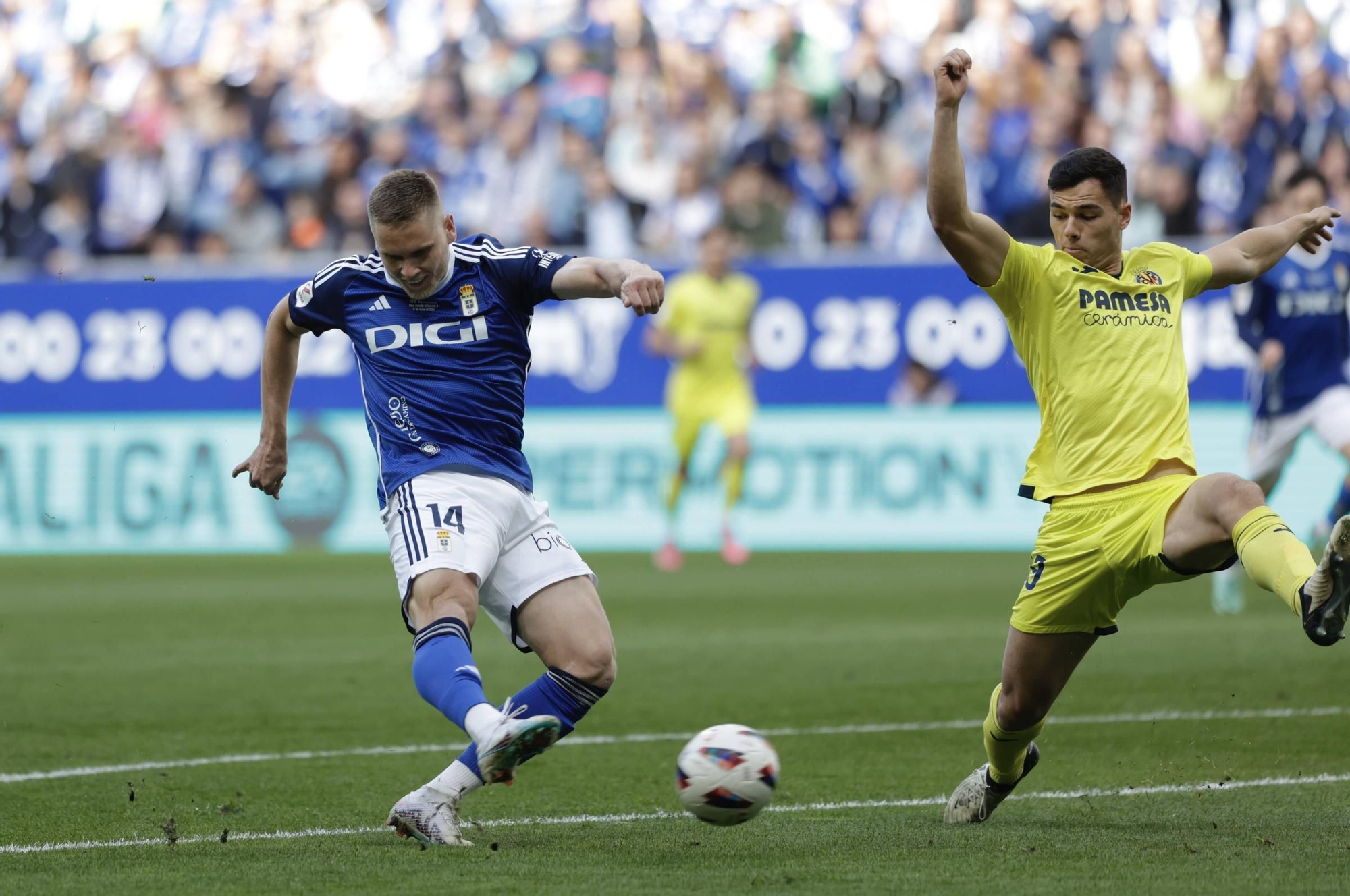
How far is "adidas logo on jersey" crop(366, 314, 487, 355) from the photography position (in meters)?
5.93

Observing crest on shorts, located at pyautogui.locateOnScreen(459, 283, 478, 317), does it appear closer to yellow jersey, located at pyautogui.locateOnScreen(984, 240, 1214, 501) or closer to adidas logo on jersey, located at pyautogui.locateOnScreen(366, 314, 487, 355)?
adidas logo on jersey, located at pyautogui.locateOnScreen(366, 314, 487, 355)

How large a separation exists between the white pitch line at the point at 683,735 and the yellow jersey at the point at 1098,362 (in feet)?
8.40

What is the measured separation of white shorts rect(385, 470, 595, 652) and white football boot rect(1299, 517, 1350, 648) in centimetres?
215

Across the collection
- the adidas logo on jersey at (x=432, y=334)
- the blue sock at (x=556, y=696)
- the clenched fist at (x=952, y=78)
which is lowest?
the blue sock at (x=556, y=696)

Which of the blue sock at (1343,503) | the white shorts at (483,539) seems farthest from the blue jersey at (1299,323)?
the white shorts at (483,539)

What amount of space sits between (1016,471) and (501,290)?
36.2ft

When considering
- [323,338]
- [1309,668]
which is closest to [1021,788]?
[1309,668]

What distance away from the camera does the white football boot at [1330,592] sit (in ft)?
15.8

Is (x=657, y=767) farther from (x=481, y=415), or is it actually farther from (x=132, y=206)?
(x=132, y=206)

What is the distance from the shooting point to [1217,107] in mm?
18656

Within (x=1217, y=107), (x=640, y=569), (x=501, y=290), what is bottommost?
(x=640, y=569)

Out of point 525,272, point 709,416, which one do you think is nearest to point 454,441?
point 525,272

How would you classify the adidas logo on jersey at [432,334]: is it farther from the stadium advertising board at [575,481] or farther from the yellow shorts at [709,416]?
the stadium advertising board at [575,481]

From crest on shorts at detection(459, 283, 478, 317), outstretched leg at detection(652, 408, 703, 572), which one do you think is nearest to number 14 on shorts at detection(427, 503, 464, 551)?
crest on shorts at detection(459, 283, 478, 317)
